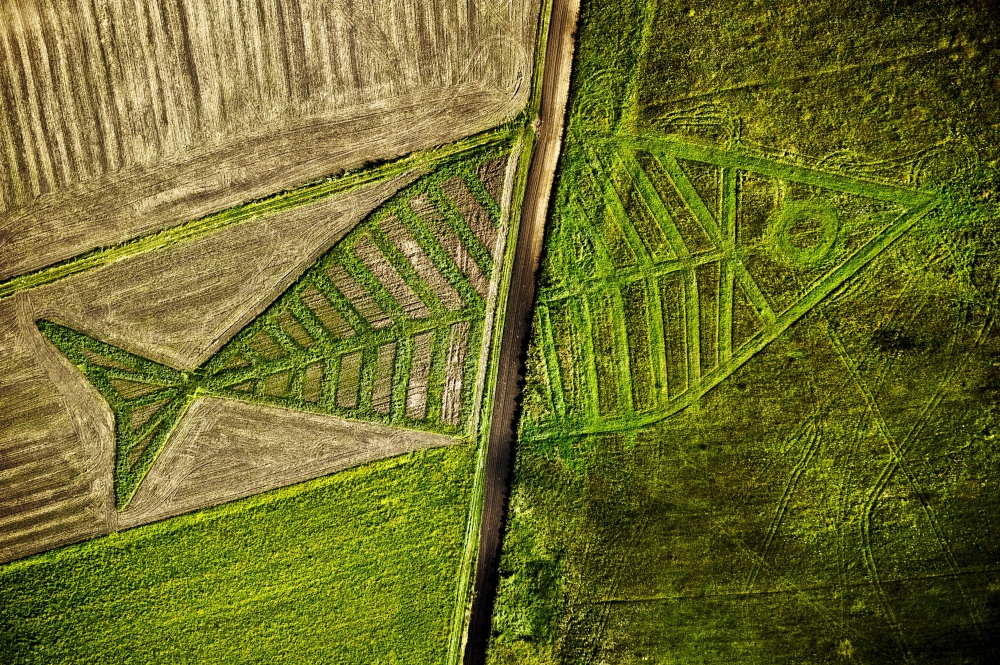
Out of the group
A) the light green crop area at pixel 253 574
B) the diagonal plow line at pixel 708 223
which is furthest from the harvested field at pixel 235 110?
the light green crop area at pixel 253 574

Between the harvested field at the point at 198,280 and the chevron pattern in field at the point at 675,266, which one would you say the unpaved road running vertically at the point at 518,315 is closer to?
the chevron pattern in field at the point at 675,266

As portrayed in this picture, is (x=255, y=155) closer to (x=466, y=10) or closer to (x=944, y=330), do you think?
(x=466, y=10)

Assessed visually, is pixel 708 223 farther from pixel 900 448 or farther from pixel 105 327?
pixel 105 327

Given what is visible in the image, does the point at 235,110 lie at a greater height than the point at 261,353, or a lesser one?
greater

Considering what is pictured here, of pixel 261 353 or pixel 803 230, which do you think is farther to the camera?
pixel 261 353

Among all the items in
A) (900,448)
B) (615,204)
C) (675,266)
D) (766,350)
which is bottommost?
(900,448)

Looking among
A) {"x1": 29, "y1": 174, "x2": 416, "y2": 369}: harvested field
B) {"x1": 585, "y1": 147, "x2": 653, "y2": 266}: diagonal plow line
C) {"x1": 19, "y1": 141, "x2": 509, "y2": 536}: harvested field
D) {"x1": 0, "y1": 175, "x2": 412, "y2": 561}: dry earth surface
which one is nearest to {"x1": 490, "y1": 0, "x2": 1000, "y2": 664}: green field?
{"x1": 585, "y1": 147, "x2": 653, "y2": 266}: diagonal plow line

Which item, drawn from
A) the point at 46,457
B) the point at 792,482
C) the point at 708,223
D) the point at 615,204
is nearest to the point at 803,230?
the point at 708,223
